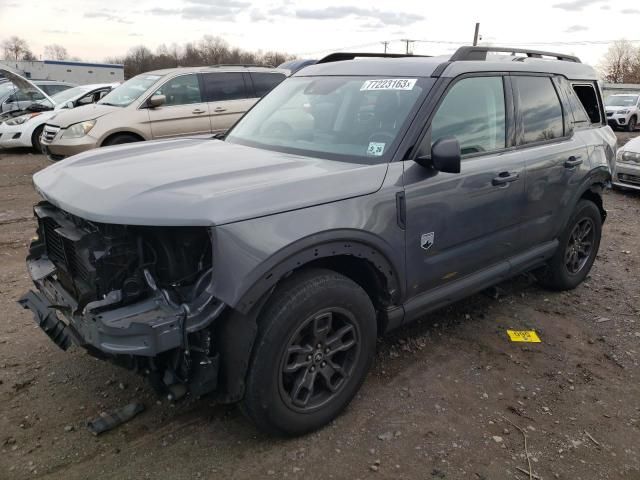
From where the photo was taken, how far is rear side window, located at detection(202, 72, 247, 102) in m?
9.41

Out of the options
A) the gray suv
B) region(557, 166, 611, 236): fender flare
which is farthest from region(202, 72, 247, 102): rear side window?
region(557, 166, 611, 236): fender flare

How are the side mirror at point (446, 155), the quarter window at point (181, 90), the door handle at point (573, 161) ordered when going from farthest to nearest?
1. the quarter window at point (181, 90)
2. the door handle at point (573, 161)
3. the side mirror at point (446, 155)

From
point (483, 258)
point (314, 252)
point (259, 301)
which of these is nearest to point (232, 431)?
point (259, 301)

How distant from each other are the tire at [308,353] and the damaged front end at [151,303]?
25 centimetres

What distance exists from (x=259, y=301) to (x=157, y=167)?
0.98 metres

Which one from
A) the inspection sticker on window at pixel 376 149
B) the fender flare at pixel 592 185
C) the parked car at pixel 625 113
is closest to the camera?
the inspection sticker on window at pixel 376 149

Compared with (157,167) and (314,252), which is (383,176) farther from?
(157,167)

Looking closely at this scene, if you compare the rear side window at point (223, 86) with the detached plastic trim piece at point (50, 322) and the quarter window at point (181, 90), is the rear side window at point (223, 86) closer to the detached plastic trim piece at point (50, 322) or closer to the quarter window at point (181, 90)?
the quarter window at point (181, 90)

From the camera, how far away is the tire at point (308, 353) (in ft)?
8.29

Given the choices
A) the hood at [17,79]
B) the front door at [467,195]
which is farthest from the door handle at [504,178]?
the hood at [17,79]

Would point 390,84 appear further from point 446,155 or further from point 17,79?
point 17,79

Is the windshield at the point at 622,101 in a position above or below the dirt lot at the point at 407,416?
above

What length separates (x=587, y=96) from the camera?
4.80 meters

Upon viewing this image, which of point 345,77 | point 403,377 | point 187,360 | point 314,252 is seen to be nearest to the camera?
point 187,360
